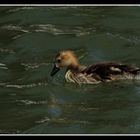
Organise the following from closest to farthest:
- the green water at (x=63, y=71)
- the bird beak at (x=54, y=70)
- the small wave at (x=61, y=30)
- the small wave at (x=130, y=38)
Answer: the green water at (x=63, y=71) < the bird beak at (x=54, y=70) < the small wave at (x=130, y=38) < the small wave at (x=61, y=30)

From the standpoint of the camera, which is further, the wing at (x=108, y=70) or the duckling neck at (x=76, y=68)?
the duckling neck at (x=76, y=68)

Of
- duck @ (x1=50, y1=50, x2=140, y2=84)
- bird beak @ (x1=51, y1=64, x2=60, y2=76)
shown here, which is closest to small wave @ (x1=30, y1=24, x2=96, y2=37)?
duck @ (x1=50, y1=50, x2=140, y2=84)

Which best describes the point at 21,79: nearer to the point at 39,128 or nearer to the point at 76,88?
the point at 76,88

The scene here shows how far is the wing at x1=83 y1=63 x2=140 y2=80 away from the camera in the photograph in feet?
31.8

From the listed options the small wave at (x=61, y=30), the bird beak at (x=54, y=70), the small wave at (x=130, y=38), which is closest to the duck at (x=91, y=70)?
the bird beak at (x=54, y=70)

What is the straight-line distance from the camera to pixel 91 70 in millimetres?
9883

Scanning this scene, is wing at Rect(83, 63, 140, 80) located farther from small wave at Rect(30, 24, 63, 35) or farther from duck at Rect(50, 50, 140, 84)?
small wave at Rect(30, 24, 63, 35)

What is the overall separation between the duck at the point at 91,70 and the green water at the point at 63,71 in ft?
0.29

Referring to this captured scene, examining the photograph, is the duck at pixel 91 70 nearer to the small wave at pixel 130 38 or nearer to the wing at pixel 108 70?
the wing at pixel 108 70

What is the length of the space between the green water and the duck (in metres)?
0.09

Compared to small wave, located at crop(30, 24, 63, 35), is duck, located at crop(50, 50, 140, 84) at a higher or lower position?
lower

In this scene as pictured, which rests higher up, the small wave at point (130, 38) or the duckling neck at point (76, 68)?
the small wave at point (130, 38)

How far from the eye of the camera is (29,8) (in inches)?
479

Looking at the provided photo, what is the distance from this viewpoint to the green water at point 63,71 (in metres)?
8.68
